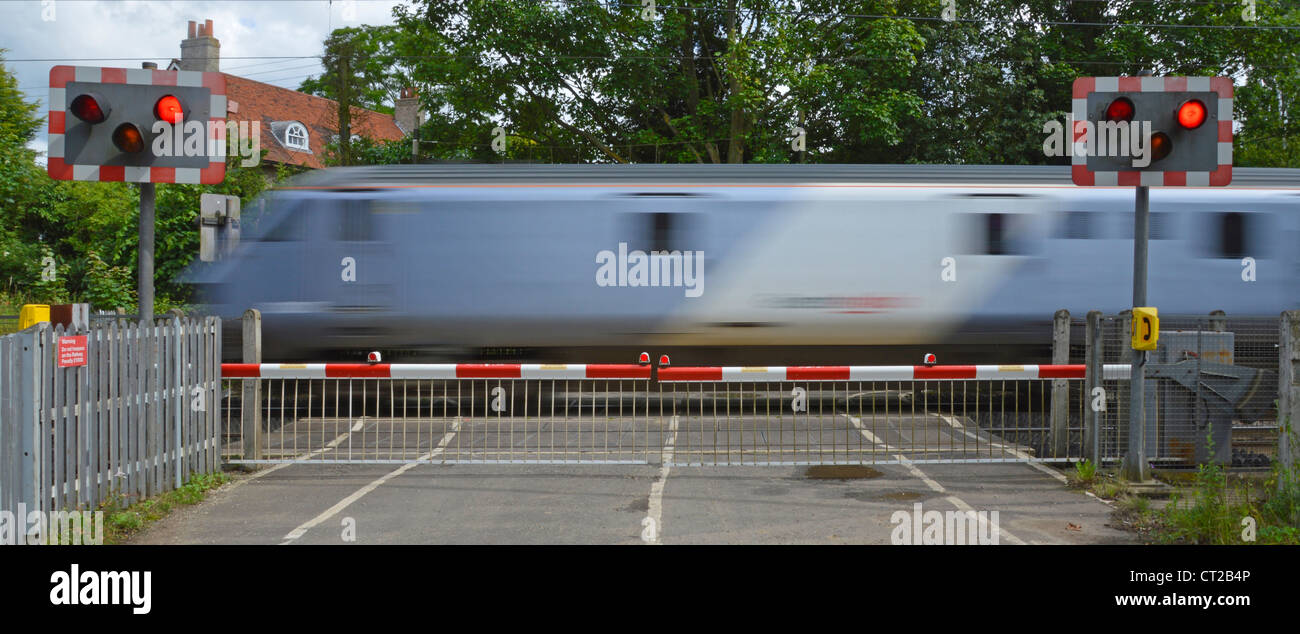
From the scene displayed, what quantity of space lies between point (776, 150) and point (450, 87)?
28.0 feet

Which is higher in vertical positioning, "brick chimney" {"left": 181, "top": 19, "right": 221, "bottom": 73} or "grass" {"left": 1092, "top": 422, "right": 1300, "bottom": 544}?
"brick chimney" {"left": 181, "top": 19, "right": 221, "bottom": 73}

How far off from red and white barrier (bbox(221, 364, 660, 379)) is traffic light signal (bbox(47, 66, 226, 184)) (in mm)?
1701

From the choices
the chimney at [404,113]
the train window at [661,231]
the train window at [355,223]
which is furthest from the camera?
the chimney at [404,113]

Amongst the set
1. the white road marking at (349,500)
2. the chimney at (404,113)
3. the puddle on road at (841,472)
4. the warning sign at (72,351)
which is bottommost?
the white road marking at (349,500)

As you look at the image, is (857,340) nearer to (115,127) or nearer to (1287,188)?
(1287,188)

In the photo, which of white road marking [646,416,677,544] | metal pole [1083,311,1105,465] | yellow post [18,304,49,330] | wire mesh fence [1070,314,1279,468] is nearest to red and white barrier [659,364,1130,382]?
metal pole [1083,311,1105,465]

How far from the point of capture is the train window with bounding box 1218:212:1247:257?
42.9ft

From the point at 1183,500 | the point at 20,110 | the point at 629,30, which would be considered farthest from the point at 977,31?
the point at 20,110

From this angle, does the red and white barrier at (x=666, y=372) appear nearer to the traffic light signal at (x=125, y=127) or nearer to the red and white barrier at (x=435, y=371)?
the red and white barrier at (x=435, y=371)

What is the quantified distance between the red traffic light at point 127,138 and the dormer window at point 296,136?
41649 millimetres

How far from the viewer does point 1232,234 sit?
13109 millimetres

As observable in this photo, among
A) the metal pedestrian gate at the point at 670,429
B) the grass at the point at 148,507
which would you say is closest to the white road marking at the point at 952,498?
the metal pedestrian gate at the point at 670,429

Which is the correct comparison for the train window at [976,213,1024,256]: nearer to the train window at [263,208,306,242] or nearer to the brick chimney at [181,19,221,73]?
the train window at [263,208,306,242]

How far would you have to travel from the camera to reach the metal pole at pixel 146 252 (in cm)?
705
